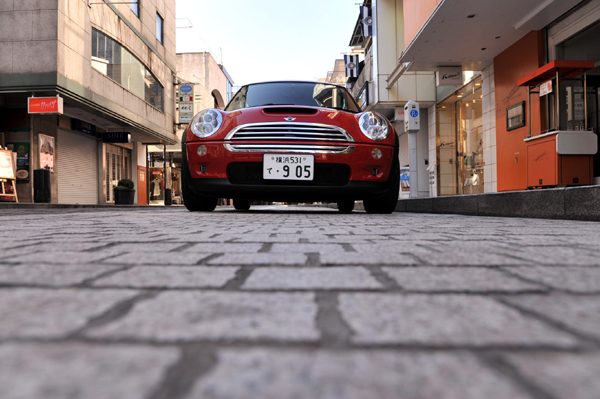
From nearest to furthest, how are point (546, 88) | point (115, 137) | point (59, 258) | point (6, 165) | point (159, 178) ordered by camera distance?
point (59, 258) → point (546, 88) → point (6, 165) → point (115, 137) → point (159, 178)

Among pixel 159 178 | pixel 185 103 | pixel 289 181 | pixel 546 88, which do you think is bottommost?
pixel 289 181

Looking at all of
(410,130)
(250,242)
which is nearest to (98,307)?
(250,242)

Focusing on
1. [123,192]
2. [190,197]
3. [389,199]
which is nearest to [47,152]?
[123,192]

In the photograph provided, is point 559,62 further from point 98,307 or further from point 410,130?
point 98,307

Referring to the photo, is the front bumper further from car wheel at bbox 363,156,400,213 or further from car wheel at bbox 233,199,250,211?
car wheel at bbox 233,199,250,211

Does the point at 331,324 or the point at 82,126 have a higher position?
the point at 82,126

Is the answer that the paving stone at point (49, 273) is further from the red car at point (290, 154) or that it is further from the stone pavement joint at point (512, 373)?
the red car at point (290, 154)

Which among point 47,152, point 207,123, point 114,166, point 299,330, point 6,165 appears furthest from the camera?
point 114,166

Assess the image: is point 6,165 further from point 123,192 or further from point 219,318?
point 219,318

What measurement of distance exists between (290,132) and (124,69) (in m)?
15.2

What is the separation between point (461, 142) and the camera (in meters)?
13.4

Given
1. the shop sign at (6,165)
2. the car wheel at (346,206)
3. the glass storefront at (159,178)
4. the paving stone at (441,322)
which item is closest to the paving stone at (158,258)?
the paving stone at (441,322)

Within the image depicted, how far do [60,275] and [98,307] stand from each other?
0.37 m

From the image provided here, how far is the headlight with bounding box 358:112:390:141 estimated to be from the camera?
4.57 m
